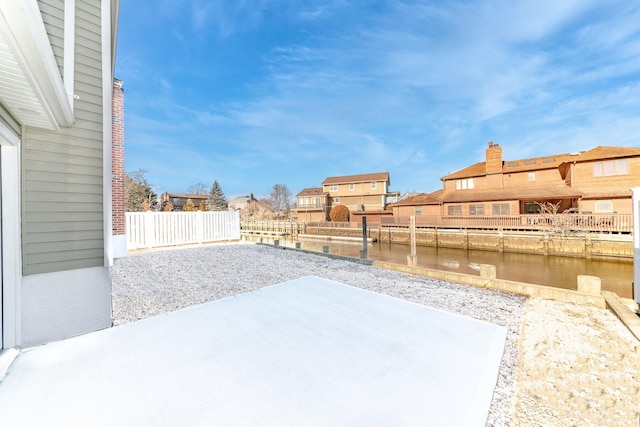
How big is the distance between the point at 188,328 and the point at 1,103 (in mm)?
2694

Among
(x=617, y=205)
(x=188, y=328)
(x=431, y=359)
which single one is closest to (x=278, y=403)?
(x=431, y=359)

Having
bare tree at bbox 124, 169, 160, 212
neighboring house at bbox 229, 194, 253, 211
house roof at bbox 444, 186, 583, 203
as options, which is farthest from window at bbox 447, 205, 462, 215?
neighboring house at bbox 229, 194, 253, 211

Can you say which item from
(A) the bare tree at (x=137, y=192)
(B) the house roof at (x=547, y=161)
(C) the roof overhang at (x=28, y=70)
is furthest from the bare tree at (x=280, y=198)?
(C) the roof overhang at (x=28, y=70)

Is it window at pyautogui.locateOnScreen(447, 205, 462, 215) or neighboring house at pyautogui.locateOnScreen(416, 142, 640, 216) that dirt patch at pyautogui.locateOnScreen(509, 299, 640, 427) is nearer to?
neighboring house at pyautogui.locateOnScreen(416, 142, 640, 216)

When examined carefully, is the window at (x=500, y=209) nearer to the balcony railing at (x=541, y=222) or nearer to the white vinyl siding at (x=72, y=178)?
the balcony railing at (x=541, y=222)

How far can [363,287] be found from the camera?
4551 millimetres

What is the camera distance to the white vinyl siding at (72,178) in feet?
9.11

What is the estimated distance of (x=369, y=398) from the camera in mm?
1702

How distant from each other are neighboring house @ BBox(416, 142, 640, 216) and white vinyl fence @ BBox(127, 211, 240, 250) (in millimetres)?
16814

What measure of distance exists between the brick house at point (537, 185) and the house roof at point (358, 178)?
7.19m

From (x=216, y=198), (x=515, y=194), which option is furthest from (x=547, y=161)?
(x=216, y=198)

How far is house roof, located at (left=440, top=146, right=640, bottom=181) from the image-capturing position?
1543cm

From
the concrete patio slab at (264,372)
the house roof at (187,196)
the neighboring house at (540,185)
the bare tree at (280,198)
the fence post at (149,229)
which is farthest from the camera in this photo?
the bare tree at (280,198)

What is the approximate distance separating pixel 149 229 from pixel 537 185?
82.1 ft
